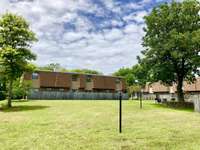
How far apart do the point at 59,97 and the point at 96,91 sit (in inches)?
492

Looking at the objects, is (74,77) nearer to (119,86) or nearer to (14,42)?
(119,86)

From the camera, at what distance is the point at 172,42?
32.3 metres

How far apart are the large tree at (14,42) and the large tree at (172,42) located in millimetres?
14758

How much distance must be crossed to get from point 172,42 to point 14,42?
17.2m

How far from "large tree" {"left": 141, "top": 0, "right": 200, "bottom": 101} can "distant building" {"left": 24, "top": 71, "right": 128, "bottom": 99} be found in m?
23.8

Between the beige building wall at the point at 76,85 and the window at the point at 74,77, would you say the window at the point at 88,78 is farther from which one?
the window at the point at 74,77

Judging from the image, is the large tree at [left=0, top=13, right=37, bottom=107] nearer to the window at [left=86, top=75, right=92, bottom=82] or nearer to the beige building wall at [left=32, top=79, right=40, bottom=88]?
the beige building wall at [left=32, top=79, right=40, bottom=88]

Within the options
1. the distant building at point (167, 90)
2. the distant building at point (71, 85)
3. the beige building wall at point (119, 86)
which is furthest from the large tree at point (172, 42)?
the beige building wall at point (119, 86)

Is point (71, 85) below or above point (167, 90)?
above

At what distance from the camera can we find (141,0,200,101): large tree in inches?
1268

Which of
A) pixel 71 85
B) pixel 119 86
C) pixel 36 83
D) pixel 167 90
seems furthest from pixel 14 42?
pixel 167 90

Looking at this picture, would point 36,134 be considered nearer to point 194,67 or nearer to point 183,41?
point 183,41

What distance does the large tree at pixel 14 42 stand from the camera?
28.0 meters

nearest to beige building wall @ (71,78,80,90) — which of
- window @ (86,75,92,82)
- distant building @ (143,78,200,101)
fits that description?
window @ (86,75,92,82)
